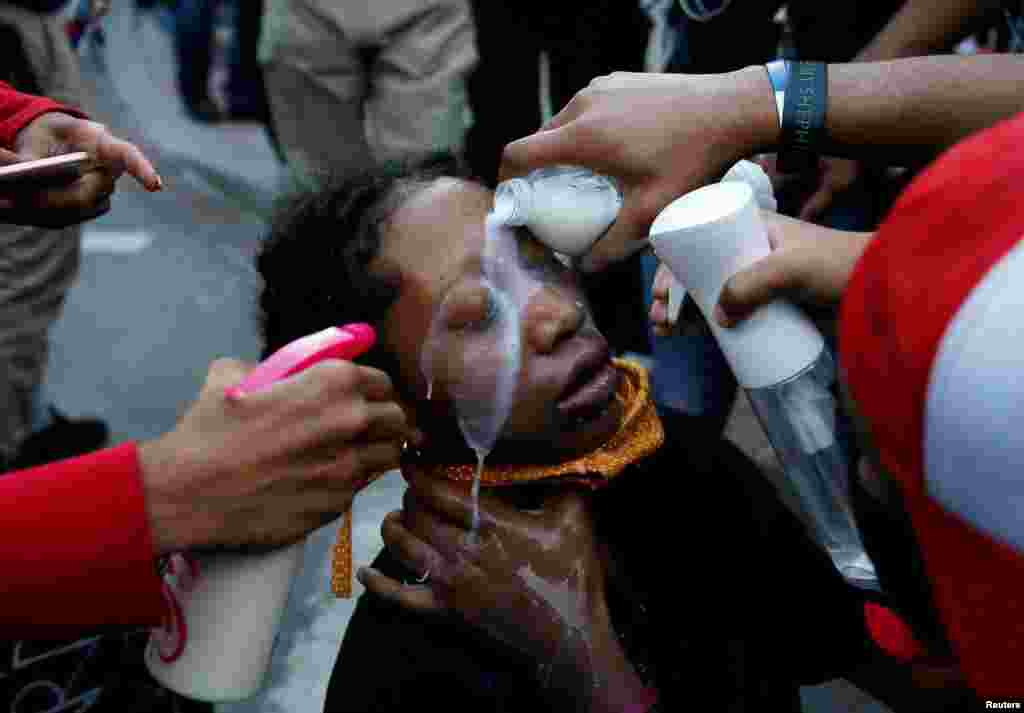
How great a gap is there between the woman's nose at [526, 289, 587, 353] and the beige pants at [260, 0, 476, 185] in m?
1.75

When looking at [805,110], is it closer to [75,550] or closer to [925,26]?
[925,26]

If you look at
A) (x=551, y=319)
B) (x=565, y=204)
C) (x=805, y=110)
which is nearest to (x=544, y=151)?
(x=565, y=204)

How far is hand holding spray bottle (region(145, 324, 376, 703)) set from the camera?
1.00 meters

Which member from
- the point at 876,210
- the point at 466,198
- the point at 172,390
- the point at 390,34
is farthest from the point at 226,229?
the point at 466,198

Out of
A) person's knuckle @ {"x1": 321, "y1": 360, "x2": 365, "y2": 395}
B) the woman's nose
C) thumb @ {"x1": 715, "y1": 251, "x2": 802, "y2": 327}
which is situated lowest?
the woman's nose

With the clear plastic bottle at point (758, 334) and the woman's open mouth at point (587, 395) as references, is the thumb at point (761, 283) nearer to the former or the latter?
the clear plastic bottle at point (758, 334)

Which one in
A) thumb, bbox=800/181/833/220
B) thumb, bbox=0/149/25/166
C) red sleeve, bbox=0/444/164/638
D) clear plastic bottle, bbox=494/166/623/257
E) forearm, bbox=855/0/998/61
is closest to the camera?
red sleeve, bbox=0/444/164/638

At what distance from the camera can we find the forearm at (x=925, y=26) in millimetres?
1753

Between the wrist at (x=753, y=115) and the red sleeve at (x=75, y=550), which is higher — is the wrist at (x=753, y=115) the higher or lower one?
the higher one

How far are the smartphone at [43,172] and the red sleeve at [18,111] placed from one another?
0.80 ft

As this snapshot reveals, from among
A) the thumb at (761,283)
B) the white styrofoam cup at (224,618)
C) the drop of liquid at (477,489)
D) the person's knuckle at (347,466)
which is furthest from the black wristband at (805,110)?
the white styrofoam cup at (224,618)

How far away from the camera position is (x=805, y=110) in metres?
1.22

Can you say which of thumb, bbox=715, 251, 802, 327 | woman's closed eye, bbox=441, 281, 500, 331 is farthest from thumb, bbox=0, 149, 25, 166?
thumb, bbox=715, 251, 802, 327

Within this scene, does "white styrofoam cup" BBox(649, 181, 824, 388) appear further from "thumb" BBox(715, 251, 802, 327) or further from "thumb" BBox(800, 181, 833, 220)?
"thumb" BBox(800, 181, 833, 220)
